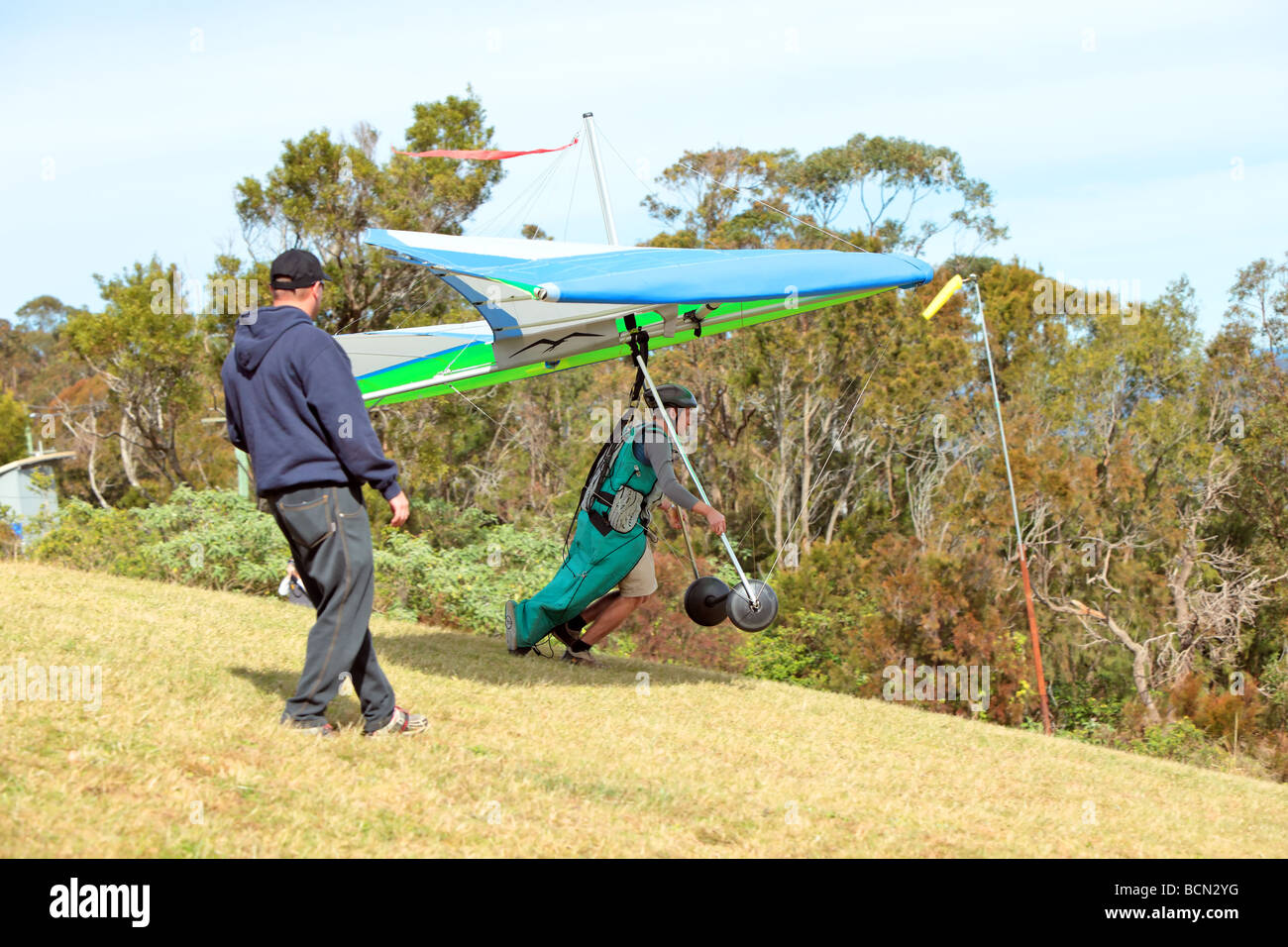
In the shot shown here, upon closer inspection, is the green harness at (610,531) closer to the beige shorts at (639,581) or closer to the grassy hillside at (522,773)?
the beige shorts at (639,581)

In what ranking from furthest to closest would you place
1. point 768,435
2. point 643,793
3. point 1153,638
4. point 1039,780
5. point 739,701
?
point 768,435 < point 1153,638 < point 739,701 < point 1039,780 < point 643,793

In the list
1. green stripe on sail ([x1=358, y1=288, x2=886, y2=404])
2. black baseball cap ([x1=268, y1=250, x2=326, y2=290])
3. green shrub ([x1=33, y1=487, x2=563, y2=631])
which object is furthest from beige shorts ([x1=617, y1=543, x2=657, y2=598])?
green shrub ([x1=33, y1=487, x2=563, y2=631])

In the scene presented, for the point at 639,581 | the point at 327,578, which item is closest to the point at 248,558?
the point at 639,581

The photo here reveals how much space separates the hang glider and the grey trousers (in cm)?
194

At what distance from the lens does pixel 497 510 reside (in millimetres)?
34312

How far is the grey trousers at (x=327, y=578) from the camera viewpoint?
4.82 m

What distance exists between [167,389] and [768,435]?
16.2 meters

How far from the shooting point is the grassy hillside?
3.82m

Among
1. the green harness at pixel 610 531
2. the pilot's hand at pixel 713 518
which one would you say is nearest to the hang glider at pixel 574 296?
the green harness at pixel 610 531

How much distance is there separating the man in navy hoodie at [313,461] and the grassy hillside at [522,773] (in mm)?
Result: 429

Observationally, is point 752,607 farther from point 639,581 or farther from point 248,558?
point 248,558

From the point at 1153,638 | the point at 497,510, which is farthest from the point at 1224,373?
the point at 497,510

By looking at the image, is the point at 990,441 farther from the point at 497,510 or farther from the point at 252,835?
the point at 252,835

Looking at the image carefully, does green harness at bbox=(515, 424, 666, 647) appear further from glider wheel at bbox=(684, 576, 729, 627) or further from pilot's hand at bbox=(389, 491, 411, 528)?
pilot's hand at bbox=(389, 491, 411, 528)
